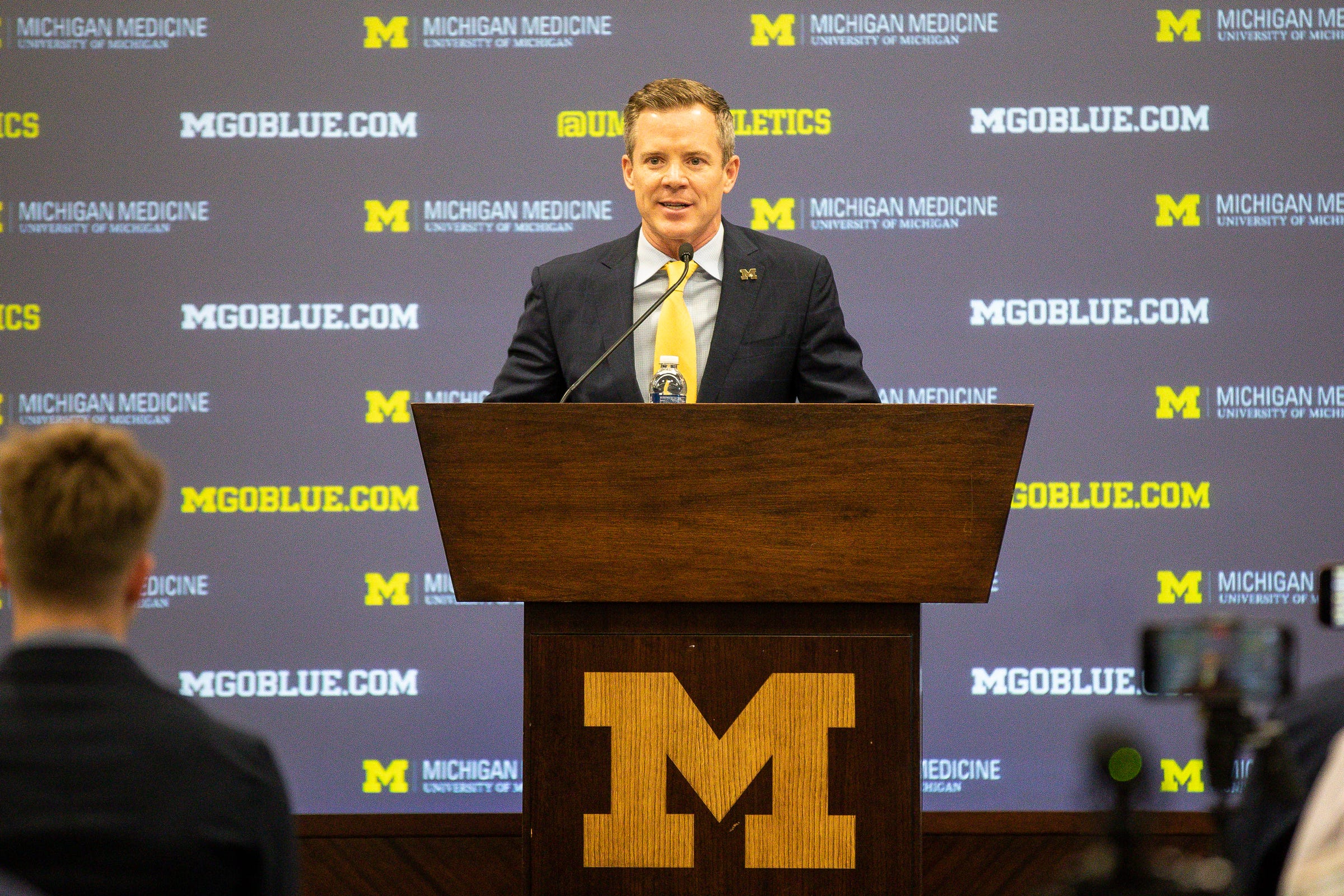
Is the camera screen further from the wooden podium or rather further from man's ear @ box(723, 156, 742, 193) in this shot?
man's ear @ box(723, 156, 742, 193)

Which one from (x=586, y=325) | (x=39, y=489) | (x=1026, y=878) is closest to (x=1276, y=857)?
(x=39, y=489)

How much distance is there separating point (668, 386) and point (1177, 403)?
208 cm

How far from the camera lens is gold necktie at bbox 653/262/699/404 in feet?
8.95

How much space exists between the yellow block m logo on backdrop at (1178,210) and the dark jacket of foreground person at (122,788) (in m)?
3.42

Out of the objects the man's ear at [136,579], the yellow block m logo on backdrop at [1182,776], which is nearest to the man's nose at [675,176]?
the man's ear at [136,579]

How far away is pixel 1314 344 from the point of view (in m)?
3.97

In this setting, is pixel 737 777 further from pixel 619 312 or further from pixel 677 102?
pixel 677 102

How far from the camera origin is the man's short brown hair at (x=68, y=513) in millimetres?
1323

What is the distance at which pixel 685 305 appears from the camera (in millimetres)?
2834

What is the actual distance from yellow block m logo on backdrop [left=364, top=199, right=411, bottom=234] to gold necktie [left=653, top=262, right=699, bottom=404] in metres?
1.56

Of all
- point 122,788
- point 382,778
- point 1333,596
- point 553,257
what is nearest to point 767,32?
point 553,257

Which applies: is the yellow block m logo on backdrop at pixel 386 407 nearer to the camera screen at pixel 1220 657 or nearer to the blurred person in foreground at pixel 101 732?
the blurred person in foreground at pixel 101 732

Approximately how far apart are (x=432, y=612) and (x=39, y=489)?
2.76 m

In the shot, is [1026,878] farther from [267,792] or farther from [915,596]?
[267,792]
